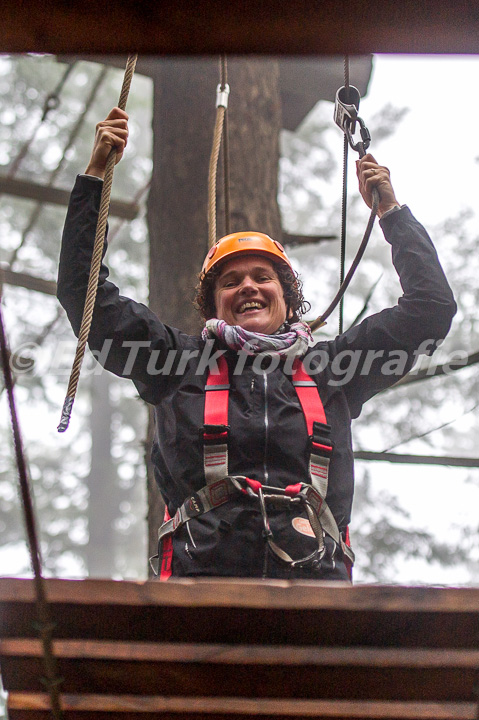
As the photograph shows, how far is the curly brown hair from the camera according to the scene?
115 inches

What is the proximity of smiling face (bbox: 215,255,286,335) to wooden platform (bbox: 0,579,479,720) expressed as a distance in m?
1.41

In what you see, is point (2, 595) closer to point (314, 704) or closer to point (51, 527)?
point (314, 704)

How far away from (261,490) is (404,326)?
0.78m

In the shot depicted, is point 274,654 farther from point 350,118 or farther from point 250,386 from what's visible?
point 350,118

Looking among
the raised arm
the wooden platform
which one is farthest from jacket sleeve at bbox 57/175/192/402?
the wooden platform

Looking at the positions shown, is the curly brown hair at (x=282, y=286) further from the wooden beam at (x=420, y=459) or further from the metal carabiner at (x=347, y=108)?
the wooden beam at (x=420, y=459)

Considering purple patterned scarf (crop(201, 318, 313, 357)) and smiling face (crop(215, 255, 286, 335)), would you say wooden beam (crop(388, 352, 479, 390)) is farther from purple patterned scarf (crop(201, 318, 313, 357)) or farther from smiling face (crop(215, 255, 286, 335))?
purple patterned scarf (crop(201, 318, 313, 357))

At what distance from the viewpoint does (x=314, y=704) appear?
147cm

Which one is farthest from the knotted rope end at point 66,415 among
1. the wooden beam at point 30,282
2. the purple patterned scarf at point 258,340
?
the wooden beam at point 30,282

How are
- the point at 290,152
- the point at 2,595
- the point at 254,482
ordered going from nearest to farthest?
1. the point at 2,595
2. the point at 254,482
3. the point at 290,152

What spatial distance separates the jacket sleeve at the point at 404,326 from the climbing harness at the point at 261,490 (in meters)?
0.31

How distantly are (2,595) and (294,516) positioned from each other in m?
0.99

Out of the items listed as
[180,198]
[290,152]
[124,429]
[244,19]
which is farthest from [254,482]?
[124,429]

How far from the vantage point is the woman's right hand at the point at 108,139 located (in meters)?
2.45
